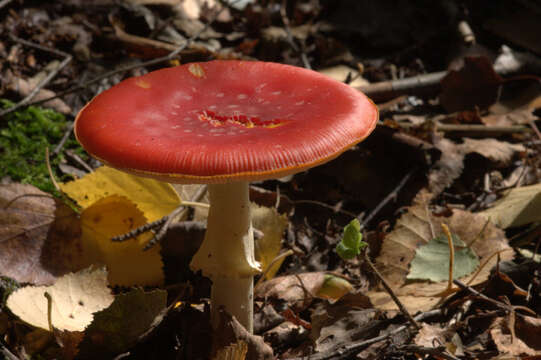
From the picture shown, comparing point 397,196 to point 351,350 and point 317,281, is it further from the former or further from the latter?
point 351,350

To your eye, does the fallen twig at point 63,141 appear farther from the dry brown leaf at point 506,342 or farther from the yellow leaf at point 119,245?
the dry brown leaf at point 506,342

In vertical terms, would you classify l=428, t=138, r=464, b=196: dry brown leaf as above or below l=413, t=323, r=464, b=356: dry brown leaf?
above

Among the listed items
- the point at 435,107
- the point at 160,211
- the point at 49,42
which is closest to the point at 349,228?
the point at 160,211

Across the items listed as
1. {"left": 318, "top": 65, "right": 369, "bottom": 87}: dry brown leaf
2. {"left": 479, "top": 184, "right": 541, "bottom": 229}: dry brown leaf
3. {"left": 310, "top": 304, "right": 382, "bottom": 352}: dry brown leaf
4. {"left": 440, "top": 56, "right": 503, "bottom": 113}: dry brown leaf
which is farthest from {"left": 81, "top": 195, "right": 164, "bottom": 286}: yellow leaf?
{"left": 440, "top": 56, "right": 503, "bottom": 113}: dry brown leaf

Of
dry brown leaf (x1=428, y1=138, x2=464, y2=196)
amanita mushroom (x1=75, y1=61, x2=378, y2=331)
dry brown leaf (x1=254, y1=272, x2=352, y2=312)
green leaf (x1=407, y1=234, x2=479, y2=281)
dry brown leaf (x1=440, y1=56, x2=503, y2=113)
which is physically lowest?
dry brown leaf (x1=254, y1=272, x2=352, y2=312)

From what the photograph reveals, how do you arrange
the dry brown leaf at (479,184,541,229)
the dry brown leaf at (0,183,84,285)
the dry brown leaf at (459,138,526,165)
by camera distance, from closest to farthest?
the dry brown leaf at (0,183,84,285) < the dry brown leaf at (479,184,541,229) < the dry brown leaf at (459,138,526,165)

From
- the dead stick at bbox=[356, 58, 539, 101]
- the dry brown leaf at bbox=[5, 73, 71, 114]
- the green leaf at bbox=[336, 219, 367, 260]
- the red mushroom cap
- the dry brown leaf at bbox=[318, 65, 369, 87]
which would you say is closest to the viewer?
the red mushroom cap

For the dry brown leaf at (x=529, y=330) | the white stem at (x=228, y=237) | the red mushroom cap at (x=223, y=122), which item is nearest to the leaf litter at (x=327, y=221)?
the dry brown leaf at (x=529, y=330)

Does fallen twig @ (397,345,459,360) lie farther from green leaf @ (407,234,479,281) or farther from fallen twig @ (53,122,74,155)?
fallen twig @ (53,122,74,155)
